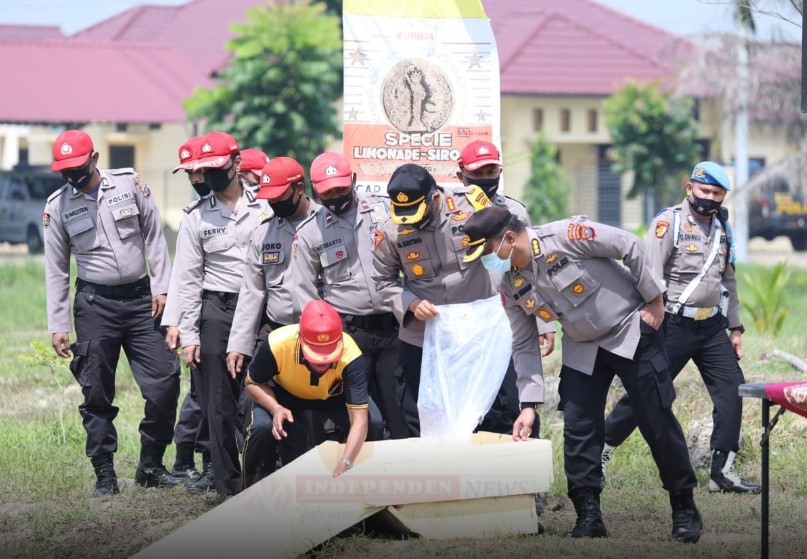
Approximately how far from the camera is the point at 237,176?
7141mm

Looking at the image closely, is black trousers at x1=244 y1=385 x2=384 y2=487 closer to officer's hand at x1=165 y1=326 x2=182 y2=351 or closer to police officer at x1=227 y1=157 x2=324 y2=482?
police officer at x1=227 y1=157 x2=324 y2=482

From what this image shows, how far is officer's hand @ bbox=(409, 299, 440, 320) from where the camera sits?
6.13 meters

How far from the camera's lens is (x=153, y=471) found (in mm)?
7496

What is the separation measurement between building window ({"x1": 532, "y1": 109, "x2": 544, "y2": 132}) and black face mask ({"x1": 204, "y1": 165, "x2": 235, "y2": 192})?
1182 inches

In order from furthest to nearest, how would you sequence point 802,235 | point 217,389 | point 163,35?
point 163,35 < point 802,235 < point 217,389

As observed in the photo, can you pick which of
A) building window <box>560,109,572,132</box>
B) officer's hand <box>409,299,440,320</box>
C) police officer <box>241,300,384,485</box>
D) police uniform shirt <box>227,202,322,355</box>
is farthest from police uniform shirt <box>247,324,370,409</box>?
building window <box>560,109,572,132</box>

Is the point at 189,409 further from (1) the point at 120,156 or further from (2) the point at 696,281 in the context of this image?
(1) the point at 120,156

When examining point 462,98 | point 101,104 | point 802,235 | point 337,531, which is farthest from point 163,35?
point 337,531

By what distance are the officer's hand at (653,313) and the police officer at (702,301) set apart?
130 centimetres

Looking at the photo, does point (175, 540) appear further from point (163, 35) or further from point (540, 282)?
point (163, 35)

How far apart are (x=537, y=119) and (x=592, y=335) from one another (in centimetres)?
3128

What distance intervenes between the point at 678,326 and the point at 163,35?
36.7 m

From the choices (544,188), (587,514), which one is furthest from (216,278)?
(544,188)

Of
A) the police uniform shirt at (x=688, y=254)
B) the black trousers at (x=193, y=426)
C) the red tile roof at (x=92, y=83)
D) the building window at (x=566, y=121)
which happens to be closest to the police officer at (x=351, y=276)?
the black trousers at (x=193, y=426)
